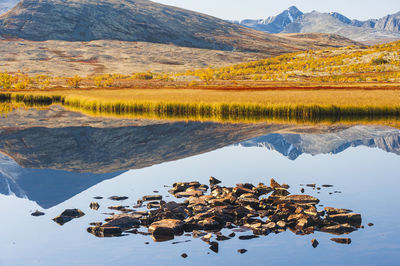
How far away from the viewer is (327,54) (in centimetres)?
12975

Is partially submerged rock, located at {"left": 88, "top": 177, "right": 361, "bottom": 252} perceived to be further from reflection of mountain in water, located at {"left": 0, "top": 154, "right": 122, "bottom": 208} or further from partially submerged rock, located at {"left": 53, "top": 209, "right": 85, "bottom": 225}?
reflection of mountain in water, located at {"left": 0, "top": 154, "right": 122, "bottom": 208}

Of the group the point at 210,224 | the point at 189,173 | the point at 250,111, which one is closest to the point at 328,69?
the point at 250,111

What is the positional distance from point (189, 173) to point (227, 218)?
760 cm

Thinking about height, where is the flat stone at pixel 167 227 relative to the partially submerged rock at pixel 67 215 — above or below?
above

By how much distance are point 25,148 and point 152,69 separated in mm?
111821

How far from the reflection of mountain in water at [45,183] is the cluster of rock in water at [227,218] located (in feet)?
10.3

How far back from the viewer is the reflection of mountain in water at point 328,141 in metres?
26.3

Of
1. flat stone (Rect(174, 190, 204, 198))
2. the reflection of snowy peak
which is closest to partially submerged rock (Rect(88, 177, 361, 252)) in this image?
flat stone (Rect(174, 190, 204, 198))

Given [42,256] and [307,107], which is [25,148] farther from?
[307,107]

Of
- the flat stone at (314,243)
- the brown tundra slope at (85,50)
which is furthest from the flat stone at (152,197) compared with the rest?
the brown tundra slope at (85,50)

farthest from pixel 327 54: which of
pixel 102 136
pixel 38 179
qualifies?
pixel 38 179

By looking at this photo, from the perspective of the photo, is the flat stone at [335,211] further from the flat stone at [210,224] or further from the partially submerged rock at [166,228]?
the partially submerged rock at [166,228]

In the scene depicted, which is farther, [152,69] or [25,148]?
[152,69]

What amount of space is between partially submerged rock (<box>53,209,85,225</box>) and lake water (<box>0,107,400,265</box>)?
325 mm
